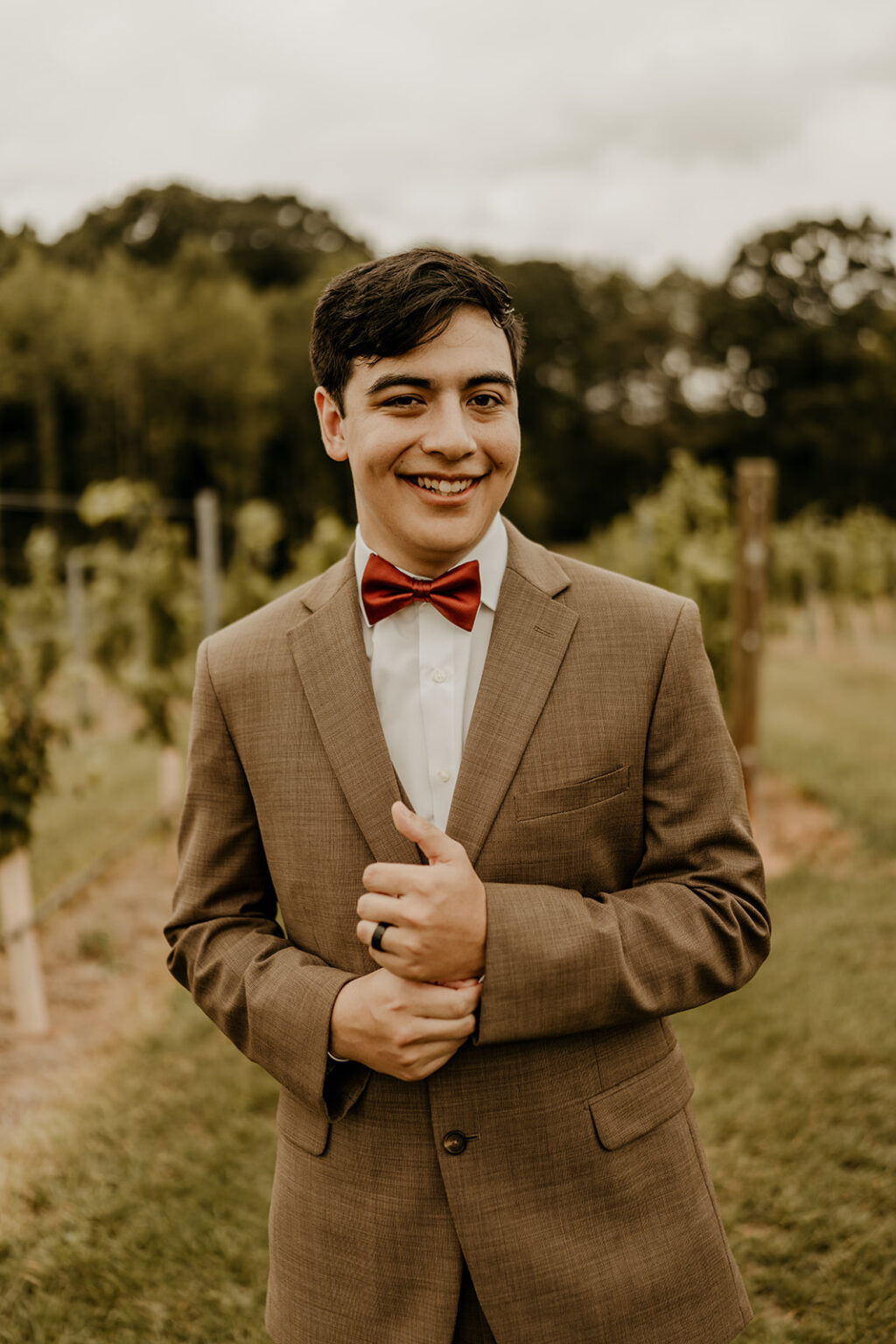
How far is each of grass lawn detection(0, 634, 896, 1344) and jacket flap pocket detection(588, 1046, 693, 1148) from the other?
61.1 inches

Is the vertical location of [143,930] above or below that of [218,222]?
below

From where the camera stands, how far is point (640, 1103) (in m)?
1.54

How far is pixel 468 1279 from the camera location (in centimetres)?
151

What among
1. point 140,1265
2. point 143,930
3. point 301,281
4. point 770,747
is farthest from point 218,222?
point 140,1265

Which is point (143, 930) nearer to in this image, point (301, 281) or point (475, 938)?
point (475, 938)

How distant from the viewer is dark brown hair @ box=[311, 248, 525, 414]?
1453 millimetres

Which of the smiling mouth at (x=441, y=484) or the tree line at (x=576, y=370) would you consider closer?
the smiling mouth at (x=441, y=484)

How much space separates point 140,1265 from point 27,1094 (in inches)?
47.0

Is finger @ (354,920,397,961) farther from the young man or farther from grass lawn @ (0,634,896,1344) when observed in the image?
grass lawn @ (0,634,896,1344)

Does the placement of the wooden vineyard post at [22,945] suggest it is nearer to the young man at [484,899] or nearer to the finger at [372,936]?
the young man at [484,899]

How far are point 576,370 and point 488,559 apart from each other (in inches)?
1652

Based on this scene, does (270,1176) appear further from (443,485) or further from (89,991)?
(443,485)

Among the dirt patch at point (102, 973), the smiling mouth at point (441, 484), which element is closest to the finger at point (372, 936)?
the smiling mouth at point (441, 484)

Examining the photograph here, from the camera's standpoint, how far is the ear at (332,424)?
1.64 meters
